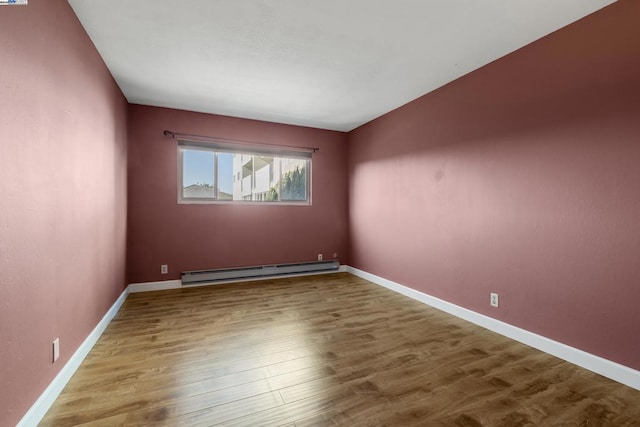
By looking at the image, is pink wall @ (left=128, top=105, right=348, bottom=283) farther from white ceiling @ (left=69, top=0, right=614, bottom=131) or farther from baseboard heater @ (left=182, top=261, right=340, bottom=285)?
white ceiling @ (left=69, top=0, right=614, bottom=131)

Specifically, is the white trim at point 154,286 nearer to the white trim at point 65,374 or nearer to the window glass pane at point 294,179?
the white trim at point 65,374

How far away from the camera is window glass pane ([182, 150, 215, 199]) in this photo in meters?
4.03

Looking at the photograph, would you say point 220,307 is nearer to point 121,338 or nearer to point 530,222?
point 121,338

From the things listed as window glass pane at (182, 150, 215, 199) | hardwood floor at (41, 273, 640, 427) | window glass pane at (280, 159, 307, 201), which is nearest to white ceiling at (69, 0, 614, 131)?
window glass pane at (182, 150, 215, 199)

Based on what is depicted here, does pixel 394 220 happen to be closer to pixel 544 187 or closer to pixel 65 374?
pixel 544 187

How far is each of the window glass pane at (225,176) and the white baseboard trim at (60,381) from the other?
2.15m

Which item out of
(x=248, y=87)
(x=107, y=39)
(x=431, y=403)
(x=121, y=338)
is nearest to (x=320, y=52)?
(x=248, y=87)

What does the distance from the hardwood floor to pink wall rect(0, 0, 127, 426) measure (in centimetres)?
36

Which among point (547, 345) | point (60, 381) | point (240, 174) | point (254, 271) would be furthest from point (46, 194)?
point (547, 345)

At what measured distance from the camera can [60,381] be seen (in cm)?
166

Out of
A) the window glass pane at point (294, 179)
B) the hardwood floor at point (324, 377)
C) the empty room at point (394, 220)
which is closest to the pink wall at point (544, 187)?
the empty room at point (394, 220)

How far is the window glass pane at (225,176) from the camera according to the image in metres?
4.21

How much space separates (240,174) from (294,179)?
3.04 feet

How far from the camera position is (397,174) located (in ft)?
12.6
